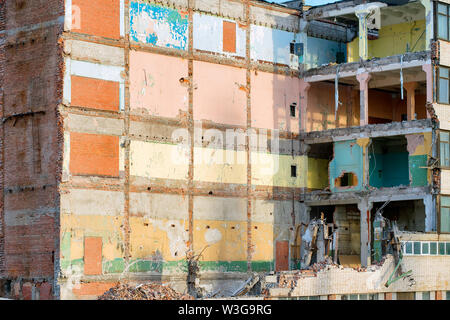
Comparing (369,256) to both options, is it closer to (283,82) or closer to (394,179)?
(394,179)

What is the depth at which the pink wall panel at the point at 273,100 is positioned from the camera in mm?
48594

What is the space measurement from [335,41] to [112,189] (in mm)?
17596

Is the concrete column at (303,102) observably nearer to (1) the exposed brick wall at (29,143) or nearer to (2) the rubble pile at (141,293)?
(1) the exposed brick wall at (29,143)

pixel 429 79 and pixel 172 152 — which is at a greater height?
pixel 429 79

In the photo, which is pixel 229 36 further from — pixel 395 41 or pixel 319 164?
pixel 395 41

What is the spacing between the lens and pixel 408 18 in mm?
52406

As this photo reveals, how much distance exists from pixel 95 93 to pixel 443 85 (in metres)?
17.2

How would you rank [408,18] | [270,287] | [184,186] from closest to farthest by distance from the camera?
1. [270,287]
2. [184,186]
3. [408,18]

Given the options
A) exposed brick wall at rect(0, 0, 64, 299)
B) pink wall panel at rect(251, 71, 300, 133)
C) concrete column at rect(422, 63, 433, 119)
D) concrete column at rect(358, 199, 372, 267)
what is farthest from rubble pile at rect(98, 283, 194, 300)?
concrete column at rect(422, 63, 433, 119)

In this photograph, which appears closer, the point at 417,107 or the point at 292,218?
the point at 292,218

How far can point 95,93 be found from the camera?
1647 inches

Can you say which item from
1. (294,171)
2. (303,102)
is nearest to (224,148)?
(294,171)

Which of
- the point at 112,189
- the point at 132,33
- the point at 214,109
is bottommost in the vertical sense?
the point at 112,189
